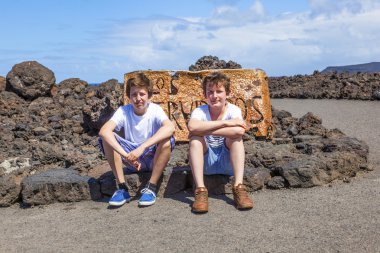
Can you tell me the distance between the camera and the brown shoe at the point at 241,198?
202 inches

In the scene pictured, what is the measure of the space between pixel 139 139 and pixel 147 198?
25.1 inches

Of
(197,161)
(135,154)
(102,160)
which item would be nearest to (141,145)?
(135,154)

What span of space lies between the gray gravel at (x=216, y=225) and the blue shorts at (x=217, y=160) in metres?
0.33

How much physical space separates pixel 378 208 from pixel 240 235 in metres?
1.44

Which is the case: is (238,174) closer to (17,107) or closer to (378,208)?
(378,208)

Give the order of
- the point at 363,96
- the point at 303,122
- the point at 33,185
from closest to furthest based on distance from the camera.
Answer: the point at 33,185 < the point at 303,122 < the point at 363,96

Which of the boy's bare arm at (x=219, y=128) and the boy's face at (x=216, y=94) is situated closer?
the boy's bare arm at (x=219, y=128)

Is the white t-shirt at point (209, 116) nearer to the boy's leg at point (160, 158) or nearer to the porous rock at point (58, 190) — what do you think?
the boy's leg at point (160, 158)

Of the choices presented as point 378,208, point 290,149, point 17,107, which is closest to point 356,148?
point 290,149

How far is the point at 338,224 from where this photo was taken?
4551 millimetres

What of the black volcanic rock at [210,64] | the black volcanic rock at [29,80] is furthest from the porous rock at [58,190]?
the black volcanic rock at [29,80]

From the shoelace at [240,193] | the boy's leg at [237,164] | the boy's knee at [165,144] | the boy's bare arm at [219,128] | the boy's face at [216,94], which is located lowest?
the shoelace at [240,193]

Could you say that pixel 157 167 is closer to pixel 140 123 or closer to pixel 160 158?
pixel 160 158

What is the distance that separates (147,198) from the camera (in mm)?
5465
